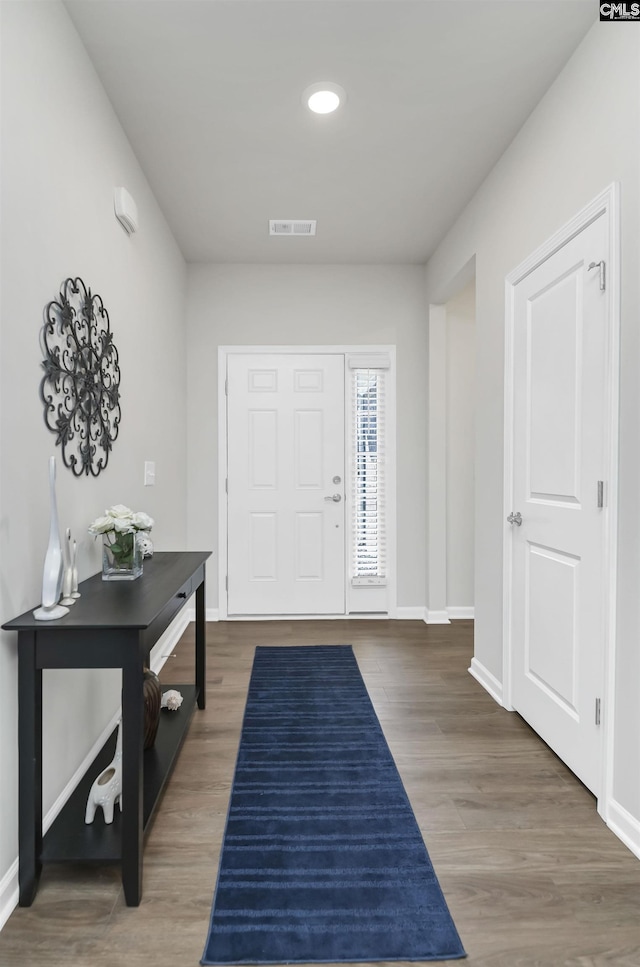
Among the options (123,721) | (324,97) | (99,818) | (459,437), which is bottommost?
(99,818)

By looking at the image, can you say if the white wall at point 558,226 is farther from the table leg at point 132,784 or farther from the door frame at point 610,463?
the table leg at point 132,784

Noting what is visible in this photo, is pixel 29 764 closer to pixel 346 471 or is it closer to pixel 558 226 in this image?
pixel 558 226

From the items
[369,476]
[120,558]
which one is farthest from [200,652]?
[369,476]

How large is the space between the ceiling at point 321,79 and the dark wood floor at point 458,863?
2684 millimetres

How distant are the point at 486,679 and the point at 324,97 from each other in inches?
112

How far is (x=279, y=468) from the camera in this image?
414 cm

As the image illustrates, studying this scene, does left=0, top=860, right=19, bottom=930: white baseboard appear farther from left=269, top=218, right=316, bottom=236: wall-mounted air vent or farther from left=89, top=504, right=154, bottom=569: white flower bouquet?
left=269, top=218, right=316, bottom=236: wall-mounted air vent

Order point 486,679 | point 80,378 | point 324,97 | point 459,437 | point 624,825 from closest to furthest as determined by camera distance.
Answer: point 624,825 < point 80,378 < point 324,97 < point 486,679 < point 459,437

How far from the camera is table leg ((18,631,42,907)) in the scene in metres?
1.39

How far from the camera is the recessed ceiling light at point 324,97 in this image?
218 centimetres

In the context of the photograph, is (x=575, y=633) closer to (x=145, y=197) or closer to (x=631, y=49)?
(x=631, y=49)

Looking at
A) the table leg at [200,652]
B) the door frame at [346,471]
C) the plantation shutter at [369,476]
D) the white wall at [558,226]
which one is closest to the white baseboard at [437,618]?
the door frame at [346,471]

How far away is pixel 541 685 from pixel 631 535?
3.02ft

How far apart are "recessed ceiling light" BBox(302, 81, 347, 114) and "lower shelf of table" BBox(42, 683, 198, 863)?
2.60m
